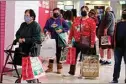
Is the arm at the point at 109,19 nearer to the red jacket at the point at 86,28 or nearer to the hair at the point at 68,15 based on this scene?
the hair at the point at 68,15

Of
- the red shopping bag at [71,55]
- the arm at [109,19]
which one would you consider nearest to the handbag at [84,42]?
the red shopping bag at [71,55]

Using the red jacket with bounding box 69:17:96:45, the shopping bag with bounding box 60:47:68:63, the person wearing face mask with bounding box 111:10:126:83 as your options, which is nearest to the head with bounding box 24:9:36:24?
the red jacket with bounding box 69:17:96:45

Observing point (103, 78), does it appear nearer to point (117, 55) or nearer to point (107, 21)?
point (117, 55)

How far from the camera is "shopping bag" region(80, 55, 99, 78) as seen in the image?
6.44 meters

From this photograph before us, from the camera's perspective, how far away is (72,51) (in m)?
6.39

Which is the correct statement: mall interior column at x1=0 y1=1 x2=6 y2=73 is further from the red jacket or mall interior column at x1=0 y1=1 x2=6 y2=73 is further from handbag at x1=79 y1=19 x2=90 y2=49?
handbag at x1=79 y1=19 x2=90 y2=49

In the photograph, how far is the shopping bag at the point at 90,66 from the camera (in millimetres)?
6441

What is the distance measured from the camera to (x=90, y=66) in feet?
21.2

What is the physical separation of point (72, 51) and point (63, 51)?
21.1 inches

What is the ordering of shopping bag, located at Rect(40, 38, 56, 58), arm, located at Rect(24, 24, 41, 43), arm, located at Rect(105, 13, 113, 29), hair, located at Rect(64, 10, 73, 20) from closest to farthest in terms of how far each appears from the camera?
arm, located at Rect(24, 24, 41, 43) → shopping bag, located at Rect(40, 38, 56, 58) → arm, located at Rect(105, 13, 113, 29) → hair, located at Rect(64, 10, 73, 20)

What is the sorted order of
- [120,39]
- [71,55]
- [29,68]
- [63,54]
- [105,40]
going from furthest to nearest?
→ [105,40] < [63,54] < [71,55] < [120,39] < [29,68]

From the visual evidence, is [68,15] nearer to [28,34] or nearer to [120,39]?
[120,39]

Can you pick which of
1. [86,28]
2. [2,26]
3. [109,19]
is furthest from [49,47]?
[109,19]

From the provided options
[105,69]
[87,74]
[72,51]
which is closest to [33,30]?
[72,51]
